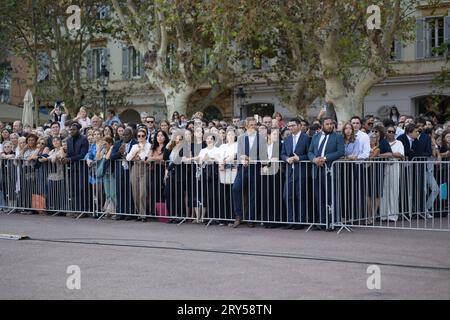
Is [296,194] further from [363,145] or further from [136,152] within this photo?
[136,152]

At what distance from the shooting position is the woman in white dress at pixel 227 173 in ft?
50.7

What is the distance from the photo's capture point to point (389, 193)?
1475 centimetres

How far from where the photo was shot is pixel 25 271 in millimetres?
10062

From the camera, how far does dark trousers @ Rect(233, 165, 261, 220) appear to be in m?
15.1

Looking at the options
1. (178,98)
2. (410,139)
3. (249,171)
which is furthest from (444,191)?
(178,98)

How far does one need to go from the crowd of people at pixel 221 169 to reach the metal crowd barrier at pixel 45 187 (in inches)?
0.9

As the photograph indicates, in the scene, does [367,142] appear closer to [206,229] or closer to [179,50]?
[206,229]

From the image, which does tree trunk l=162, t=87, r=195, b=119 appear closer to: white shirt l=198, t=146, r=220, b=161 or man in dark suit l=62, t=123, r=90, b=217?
man in dark suit l=62, t=123, r=90, b=217

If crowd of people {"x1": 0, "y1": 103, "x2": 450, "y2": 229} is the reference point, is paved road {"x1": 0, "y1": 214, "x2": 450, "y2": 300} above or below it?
below

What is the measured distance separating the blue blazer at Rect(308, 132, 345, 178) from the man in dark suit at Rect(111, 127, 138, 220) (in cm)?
402

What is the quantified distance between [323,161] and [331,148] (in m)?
0.33

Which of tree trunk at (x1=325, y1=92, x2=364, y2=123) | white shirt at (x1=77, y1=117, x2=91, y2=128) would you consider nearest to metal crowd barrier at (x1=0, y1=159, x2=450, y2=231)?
white shirt at (x1=77, y1=117, x2=91, y2=128)

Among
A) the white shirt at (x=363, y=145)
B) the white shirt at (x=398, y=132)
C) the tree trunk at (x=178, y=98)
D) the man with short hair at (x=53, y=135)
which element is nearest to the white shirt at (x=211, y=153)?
the white shirt at (x=363, y=145)

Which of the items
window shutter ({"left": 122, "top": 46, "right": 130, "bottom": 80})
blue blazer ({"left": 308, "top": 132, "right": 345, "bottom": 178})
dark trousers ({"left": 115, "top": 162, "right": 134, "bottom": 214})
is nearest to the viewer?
blue blazer ({"left": 308, "top": 132, "right": 345, "bottom": 178})
